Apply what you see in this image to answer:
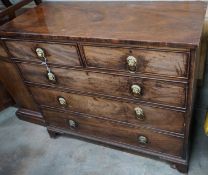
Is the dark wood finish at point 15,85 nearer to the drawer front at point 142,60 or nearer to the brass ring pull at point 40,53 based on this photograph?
the brass ring pull at point 40,53

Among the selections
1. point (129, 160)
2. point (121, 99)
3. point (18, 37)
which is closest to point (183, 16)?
point (121, 99)

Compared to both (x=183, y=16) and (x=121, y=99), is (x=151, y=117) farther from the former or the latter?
(x=183, y=16)

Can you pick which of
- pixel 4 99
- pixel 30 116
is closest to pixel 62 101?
pixel 30 116

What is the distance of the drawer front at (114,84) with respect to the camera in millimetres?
1094

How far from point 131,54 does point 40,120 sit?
1.15 meters

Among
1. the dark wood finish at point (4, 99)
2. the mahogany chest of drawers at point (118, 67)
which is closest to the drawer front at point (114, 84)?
the mahogany chest of drawers at point (118, 67)

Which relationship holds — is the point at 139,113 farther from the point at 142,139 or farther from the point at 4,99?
the point at 4,99

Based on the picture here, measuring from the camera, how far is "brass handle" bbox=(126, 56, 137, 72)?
105 centimetres

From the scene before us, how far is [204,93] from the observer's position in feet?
5.89

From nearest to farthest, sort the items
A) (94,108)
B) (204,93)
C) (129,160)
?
(94,108), (129,160), (204,93)

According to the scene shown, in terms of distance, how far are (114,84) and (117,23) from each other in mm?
286

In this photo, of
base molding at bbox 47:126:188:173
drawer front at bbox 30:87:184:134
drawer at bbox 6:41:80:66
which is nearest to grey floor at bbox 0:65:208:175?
base molding at bbox 47:126:188:173

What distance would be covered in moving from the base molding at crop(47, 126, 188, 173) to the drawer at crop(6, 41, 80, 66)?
0.59m

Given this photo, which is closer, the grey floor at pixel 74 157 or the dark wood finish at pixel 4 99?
the grey floor at pixel 74 157
